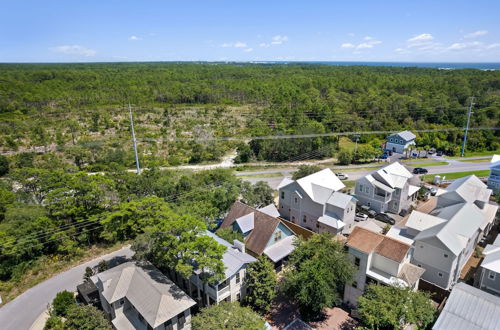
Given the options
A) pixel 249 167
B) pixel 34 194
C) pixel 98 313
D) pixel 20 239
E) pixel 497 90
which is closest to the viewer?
pixel 98 313

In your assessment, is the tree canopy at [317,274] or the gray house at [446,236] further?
the gray house at [446,236]

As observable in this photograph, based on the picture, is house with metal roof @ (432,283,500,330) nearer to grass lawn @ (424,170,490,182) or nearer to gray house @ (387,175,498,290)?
gray house @ (387,175,498,290)

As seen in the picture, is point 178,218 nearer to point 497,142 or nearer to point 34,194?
point 34,194

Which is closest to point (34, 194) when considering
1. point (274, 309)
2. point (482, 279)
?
point (274, 309)

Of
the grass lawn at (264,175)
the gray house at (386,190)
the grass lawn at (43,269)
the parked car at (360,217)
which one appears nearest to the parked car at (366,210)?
the gray house at (386,190)

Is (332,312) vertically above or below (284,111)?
below

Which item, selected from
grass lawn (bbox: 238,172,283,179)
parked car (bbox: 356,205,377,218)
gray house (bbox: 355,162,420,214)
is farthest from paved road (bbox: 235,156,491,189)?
parked car (bbox: 356,205,377,218)

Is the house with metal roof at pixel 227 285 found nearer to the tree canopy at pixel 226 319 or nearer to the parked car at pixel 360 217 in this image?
the tree canopy at pixel 226 319
